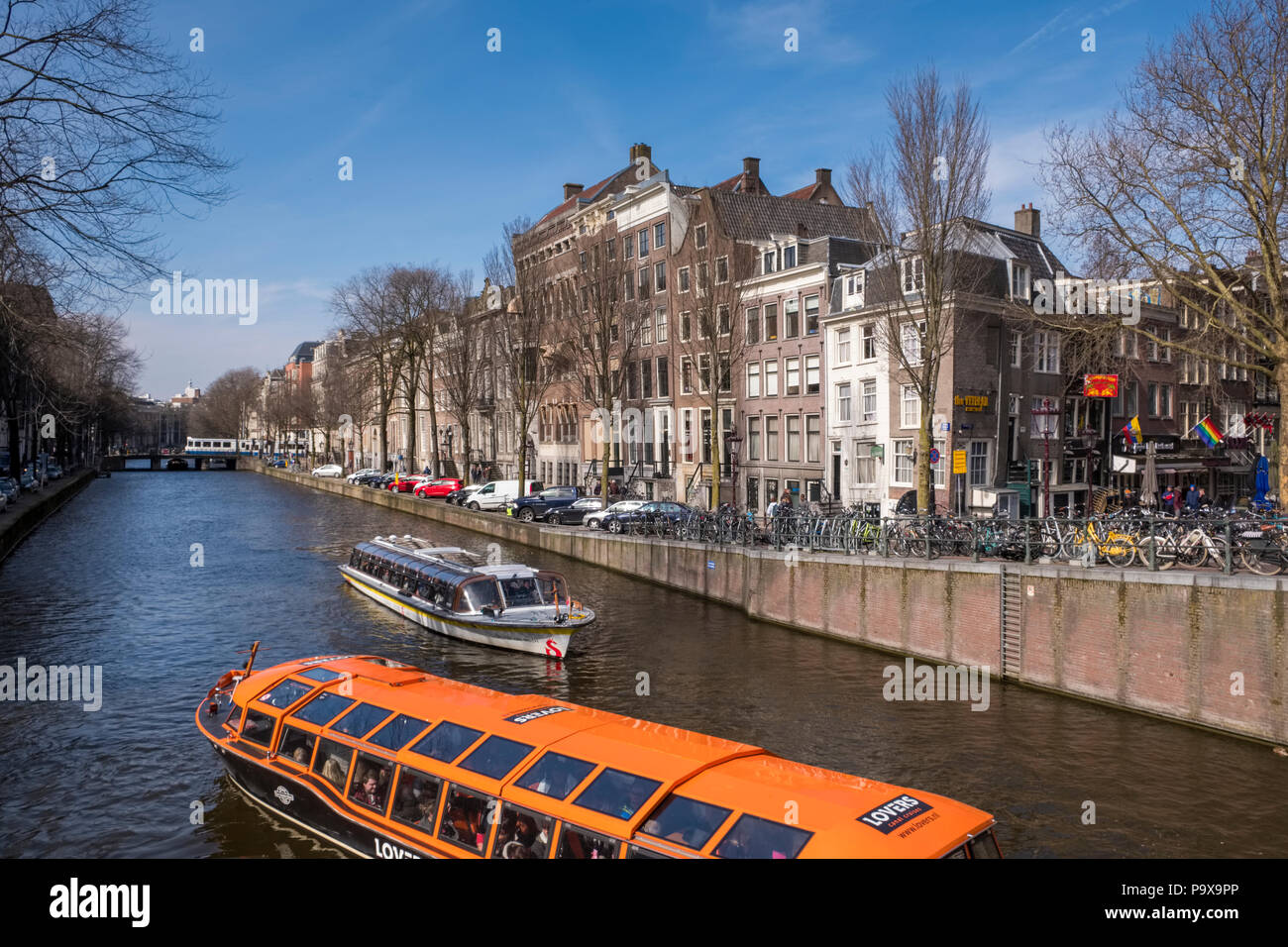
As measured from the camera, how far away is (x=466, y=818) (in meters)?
11.2

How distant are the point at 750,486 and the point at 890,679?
2907 cm

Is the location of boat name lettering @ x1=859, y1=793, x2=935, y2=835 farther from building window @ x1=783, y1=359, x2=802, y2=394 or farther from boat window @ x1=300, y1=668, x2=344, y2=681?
building window @ x1=783, y1=359, x2=802, y2=394

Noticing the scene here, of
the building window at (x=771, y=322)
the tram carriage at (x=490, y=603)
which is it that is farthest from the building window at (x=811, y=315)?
the tram carriage at (x=490, y=603)

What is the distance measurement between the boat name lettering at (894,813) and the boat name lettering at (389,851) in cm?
618

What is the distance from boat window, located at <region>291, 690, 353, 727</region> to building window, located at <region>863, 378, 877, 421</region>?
3338 cm

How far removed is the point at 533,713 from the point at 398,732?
2.05 m

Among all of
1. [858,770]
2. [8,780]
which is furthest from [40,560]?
[858,770]

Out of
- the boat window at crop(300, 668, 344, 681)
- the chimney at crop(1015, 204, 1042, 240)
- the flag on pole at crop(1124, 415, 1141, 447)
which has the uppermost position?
the chimney at crop(1015, 204, 1042, 240)

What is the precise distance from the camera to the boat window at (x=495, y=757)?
11258mm

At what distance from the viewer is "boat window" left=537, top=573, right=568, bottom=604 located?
27625 millimetres

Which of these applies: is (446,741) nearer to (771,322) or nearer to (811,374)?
(811,374)

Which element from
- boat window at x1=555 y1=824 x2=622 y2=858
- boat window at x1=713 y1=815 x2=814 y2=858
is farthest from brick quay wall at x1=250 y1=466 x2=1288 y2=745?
boat window at x1=555 y1=824 x2=622 y2=858
